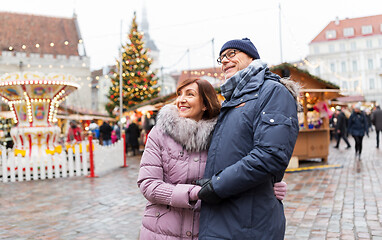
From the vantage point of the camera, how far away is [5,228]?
17.7ft

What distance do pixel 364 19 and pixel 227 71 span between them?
66.1 metres

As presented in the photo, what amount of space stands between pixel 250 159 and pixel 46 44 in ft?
148

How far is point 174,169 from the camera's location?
218 centimetres

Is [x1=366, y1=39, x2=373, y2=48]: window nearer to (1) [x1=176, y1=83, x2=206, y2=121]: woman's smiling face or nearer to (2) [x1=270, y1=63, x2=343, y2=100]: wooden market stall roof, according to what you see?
(2) [x1=270, y1=63, x2=343, y2=100]: wooden market stall roof

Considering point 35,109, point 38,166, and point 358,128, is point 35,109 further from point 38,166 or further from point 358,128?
point 358,128

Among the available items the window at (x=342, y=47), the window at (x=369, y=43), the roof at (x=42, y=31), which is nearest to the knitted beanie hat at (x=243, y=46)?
the roof at (x=42, y=31)

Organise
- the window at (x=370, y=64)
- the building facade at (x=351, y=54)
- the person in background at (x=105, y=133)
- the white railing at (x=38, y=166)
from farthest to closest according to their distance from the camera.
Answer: the window at (x=370, y=64) < the building facade at (x=351, y=54) < the person in background at (x=105, y=133) < the white railing at (x=38, y=166)

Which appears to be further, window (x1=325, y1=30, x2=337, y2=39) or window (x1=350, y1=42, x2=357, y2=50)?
window (x1=325, y1=30, x2=337, y2=39)

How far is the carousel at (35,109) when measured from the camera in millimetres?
11914

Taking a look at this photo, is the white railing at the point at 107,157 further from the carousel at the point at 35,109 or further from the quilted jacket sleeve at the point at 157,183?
the quilted jacket sleeve at the point at 157,183

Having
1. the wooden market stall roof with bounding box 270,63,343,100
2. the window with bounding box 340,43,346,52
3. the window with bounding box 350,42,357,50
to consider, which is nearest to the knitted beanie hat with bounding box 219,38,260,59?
the wooden market stall roof with bounding box 270,63,343,100

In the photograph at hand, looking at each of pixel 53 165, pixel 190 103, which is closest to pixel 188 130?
pixel 190 103

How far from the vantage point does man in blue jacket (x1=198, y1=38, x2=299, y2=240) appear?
1755 mm

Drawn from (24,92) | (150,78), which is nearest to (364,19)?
(150,78)
